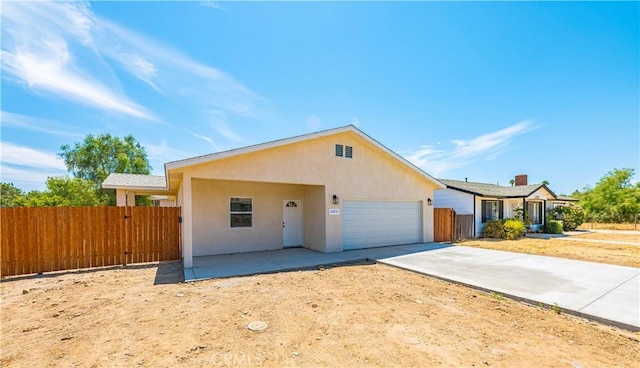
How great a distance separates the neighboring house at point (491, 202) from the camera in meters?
18.0

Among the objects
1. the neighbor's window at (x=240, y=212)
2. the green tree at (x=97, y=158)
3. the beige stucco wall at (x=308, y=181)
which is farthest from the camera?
the green tree at (x=97, y=158)

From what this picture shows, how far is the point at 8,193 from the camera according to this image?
3759 centimetres

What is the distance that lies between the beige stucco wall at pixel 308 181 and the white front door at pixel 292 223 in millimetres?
271

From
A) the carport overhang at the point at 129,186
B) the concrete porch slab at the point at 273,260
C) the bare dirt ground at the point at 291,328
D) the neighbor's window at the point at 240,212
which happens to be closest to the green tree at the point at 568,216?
the concrete porch slab at the point at 273,260

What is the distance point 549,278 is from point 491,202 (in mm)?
14015

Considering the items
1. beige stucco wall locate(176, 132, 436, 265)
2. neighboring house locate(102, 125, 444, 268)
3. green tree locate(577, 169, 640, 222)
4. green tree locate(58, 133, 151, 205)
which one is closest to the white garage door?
neighboring house locate(102, 125, 444, 268)

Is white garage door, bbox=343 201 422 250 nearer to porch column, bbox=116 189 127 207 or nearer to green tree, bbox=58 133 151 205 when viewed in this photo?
porch column, bbox=116 189 127 207

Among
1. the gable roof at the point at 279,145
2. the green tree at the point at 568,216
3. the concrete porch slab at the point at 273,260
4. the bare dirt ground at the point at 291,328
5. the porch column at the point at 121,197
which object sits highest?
the gable roof at the point at 279,145

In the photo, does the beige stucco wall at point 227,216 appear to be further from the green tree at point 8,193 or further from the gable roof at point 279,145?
the green tree at point 8,193

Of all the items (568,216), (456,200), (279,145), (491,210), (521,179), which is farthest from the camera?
(521,179)

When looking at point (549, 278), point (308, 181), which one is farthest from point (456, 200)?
point (308, 181)

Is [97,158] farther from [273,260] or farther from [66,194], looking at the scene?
[273,260]

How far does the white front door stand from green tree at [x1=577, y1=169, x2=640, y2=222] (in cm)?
3338

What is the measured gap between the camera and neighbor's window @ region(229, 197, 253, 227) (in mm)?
11023
